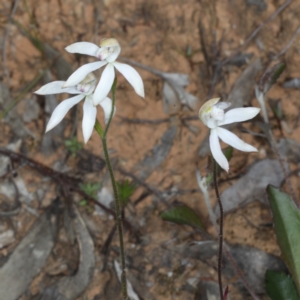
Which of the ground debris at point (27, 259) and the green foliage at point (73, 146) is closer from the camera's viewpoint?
the ground debris at point (27, 259)

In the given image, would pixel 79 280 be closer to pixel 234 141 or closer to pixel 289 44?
pixel 234 141

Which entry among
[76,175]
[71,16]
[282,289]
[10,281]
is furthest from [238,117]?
[71,16]

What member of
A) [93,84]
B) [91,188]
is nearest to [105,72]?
[93,84]

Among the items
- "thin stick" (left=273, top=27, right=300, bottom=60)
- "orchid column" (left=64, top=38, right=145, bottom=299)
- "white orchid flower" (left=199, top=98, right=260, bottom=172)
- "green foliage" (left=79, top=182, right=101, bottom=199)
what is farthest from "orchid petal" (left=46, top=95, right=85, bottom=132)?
"thin stick" (left=273, top=27, right=300, bottom=60)

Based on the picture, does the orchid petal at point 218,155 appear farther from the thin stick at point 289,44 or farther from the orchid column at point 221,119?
the thin stick at point 289,44

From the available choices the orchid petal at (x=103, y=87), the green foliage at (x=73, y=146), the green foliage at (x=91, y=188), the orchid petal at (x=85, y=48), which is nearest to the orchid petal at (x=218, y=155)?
the orchid petal at (x=103, y=87)

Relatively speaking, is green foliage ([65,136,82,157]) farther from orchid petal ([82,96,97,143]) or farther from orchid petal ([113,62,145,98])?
orchid petal ([113,62,145,98])
